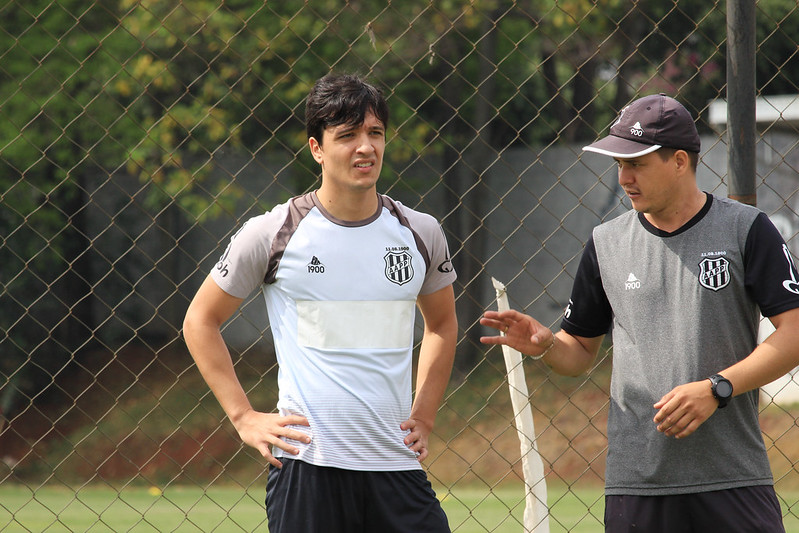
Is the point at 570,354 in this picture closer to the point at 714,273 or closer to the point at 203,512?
the point at 714,273

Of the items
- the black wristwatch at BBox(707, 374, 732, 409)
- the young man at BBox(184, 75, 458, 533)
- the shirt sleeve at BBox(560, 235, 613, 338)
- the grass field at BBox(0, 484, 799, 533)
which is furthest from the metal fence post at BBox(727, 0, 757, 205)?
the grass field at BBox(0, 484, 799, 533)

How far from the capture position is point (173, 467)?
1209 centimetres

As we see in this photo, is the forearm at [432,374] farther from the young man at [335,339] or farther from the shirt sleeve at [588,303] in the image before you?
the shirt sleeve at [588,303]

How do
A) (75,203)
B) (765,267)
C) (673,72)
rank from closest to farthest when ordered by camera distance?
(765,267)
(75,203)
(673,72)

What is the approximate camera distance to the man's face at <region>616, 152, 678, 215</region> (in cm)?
260

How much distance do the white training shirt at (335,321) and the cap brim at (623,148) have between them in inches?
26.2

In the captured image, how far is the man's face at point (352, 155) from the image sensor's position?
271 centimetres

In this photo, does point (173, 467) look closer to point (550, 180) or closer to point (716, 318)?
point (550, 180)

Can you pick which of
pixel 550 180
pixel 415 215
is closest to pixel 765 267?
pixel 415 215

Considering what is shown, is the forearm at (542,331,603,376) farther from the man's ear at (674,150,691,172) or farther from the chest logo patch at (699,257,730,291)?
the man's ear at (674,150,691,172)

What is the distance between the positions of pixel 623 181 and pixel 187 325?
134cm

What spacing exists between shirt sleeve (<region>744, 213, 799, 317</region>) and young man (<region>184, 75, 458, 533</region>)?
943 millimetres

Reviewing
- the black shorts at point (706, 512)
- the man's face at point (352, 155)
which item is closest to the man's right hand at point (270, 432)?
the man's face at point (352, 155)

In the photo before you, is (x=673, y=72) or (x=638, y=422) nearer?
(x=638, y=422)
